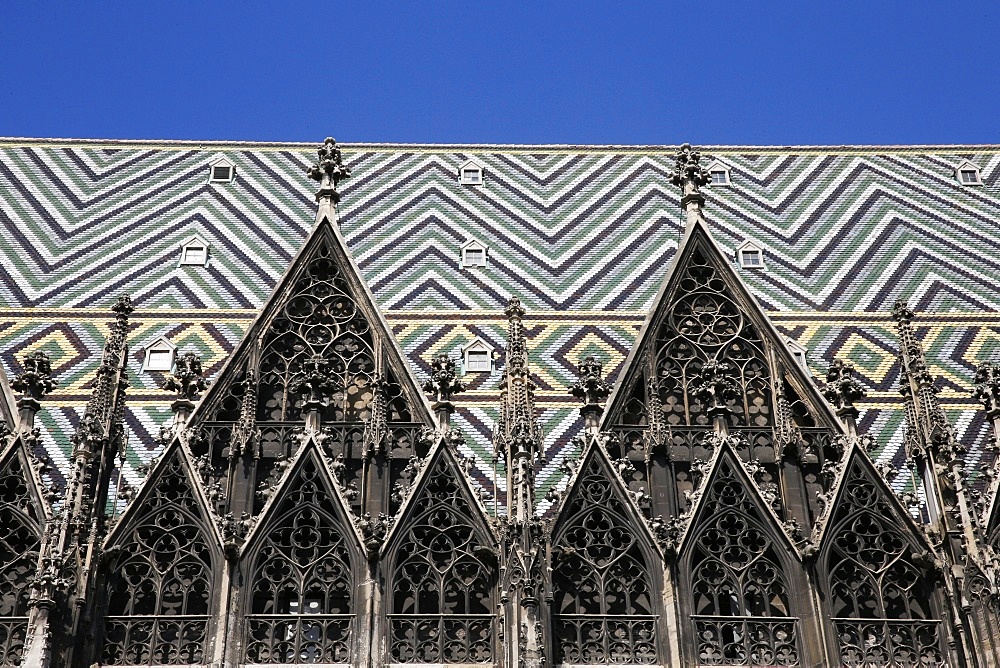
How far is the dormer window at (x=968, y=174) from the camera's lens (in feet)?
89.7

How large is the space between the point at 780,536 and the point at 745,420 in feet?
4.97

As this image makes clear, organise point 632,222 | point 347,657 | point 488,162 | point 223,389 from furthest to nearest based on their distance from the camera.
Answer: point 488,162 → point 632,222 → point 223,389 → point 347,657

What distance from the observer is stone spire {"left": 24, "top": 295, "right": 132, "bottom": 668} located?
13555mm

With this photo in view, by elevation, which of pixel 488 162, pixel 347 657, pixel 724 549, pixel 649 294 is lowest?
pixel 347 657

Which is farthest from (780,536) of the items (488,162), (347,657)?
(488,162)

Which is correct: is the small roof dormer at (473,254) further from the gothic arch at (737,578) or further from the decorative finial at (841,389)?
the gothic arch at (737,578)

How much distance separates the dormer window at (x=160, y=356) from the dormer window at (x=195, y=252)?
2661 millimetres

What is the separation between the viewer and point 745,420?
15.9m

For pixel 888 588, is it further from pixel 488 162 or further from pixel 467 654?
pixel 488 162

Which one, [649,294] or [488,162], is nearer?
[649,294]

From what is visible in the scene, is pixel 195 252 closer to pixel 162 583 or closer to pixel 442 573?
pixel 162 583

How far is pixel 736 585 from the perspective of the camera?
1464cm

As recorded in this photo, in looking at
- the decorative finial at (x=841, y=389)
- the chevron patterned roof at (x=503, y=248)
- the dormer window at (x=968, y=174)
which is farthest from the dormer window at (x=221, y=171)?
the decorative finial at (x=841, y=389)

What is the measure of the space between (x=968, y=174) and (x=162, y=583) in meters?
18.4
